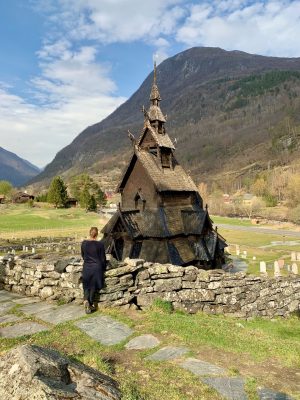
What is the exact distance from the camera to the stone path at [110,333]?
6.52 m

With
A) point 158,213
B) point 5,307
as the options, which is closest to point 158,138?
point 158,213

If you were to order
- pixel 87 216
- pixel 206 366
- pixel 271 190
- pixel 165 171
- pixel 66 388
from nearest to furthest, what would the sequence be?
pixel 66 388 → pixel 206 366 → pixel 165 171 → pixel 87 216 → pixel 271 190

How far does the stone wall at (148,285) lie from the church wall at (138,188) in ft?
43.7

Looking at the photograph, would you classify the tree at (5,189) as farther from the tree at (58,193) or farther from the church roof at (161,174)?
the church roof at (161,174)

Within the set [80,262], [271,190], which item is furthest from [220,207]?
[80,262]

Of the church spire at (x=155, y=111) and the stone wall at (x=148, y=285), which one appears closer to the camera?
the stone wall at (x=148, y=285)

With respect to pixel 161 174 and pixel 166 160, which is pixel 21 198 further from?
pixel 161 174

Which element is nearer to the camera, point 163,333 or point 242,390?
point 242,390

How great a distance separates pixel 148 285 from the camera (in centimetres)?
1155

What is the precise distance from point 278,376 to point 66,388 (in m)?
4.73

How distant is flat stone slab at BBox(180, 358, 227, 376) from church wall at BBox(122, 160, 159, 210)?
62.4ft

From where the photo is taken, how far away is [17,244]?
62125 millimetres

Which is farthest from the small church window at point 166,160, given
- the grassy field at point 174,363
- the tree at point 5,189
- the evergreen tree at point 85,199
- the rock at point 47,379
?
the tree at point 5,189

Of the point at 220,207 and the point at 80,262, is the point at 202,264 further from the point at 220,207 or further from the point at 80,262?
the point at 220,207
